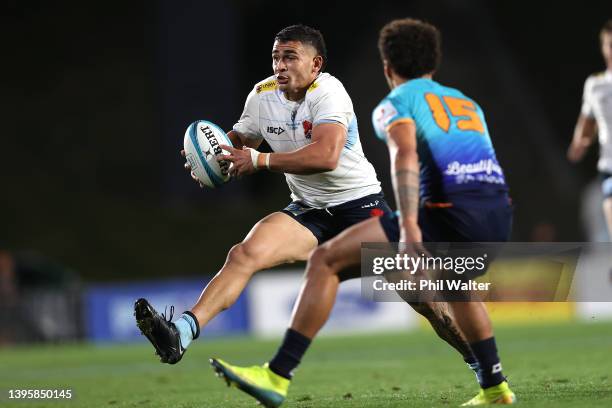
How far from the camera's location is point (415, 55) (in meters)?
5.67

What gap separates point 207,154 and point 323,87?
83 cm

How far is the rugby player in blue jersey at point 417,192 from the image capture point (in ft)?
17.8

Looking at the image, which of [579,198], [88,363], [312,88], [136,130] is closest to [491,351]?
[312,88]

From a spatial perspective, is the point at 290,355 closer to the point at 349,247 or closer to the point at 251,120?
the point at 349,247

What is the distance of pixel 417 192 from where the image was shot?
214 inches

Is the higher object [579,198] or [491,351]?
[491,351]

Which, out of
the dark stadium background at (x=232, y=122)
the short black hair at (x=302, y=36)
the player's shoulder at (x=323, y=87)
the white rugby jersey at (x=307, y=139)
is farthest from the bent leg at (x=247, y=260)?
the dark stadium background at (x=232, y=122)

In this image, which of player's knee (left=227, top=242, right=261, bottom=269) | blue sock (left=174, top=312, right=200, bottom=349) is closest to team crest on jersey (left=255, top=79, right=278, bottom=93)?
player's knee (left=227, top=242, right=261, bottom=269)

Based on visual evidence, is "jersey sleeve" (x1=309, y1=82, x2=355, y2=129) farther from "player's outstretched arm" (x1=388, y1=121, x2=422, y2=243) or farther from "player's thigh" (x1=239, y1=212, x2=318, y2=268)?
"player's outstretched arm" (x1=388, y1=121, x2=422, y2=243)

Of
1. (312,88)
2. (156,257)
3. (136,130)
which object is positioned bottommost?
(156,257)

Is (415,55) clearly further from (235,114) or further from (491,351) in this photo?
(235,114)

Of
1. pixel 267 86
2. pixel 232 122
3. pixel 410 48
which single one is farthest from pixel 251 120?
pixel 232 122

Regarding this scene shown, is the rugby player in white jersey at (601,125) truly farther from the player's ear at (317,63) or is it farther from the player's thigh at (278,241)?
the player's thigh at (278,241)

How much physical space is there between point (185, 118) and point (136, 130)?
4.13m
